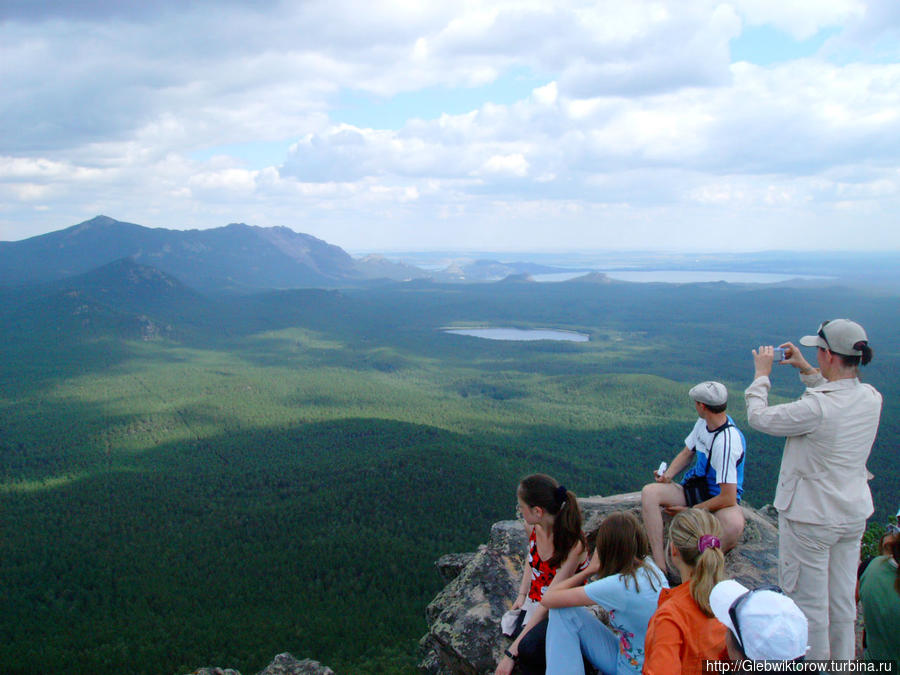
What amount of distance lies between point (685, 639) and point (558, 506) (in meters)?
2.14

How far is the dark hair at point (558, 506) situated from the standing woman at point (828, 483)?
2.10m

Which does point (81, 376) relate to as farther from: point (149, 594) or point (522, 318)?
point (522, 318)

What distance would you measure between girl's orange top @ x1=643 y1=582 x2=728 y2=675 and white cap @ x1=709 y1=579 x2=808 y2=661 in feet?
2.55

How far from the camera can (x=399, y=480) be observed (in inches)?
1670

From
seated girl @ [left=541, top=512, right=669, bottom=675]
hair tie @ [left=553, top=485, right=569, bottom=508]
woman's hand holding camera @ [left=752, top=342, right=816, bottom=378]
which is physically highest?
woman's hand holding camera @ [left=752, top=342, right=816, bottom=378]

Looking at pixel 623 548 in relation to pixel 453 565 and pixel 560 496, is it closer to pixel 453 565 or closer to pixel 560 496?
pixel 560 496

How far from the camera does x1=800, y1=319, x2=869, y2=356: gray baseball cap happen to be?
6012mm

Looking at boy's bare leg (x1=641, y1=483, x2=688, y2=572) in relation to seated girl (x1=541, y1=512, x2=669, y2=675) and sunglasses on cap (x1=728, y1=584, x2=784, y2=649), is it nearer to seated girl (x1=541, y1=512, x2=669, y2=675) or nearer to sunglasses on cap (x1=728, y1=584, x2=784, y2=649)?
seated girl (x1=541, y1=512, x2=669, y2=675)

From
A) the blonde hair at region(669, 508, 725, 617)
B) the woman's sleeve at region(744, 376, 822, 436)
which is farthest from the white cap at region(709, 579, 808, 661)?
the woman's sleeve at region(744, 376, 822, 436)

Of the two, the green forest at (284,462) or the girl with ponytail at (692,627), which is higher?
the girl with ponytail at (692,627)

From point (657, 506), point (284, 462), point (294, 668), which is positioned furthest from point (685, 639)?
point (284, 462)

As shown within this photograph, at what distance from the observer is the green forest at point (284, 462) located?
92.8ft

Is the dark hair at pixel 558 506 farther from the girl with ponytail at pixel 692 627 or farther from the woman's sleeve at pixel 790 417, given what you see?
the woman's sleeve at pixel 790 417

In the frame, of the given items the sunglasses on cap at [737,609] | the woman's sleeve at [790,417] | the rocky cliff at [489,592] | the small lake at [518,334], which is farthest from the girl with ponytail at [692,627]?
the small lake at [518,334]
